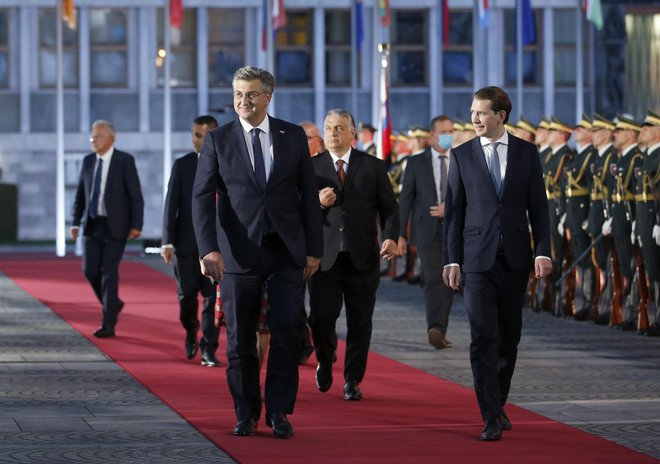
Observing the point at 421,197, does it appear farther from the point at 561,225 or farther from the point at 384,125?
the point at 384,125

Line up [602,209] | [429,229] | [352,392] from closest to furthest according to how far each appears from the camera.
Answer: [352,392] → [429,229] → [602,209]

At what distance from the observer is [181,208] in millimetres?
15352

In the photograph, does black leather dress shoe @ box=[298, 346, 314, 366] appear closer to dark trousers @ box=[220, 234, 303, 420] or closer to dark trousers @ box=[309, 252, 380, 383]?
dark trousers @ box=[309, 252, 380, 383]

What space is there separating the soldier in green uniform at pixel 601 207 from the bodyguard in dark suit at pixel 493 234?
8.31m

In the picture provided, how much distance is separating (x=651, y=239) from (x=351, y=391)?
6060mm

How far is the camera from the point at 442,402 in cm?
1284

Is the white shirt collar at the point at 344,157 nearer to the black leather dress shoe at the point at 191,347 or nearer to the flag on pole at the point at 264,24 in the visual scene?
the black leather dress shoe at the point at 191,347

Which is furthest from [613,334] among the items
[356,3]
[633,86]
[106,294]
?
[633,86]

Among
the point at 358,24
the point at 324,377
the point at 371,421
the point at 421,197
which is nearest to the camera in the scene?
the point at 371,421

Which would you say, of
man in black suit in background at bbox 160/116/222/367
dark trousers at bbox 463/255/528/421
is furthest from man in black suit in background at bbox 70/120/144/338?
dark trousers at bbox 463/255/528/421

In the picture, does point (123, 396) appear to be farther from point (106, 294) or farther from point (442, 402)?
point (106, 294)

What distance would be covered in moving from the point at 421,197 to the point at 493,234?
6.49m

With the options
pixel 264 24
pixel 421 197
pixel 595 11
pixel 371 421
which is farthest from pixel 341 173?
pixel 264 24

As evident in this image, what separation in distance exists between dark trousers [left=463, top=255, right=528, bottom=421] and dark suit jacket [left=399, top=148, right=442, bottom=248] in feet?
19.6
